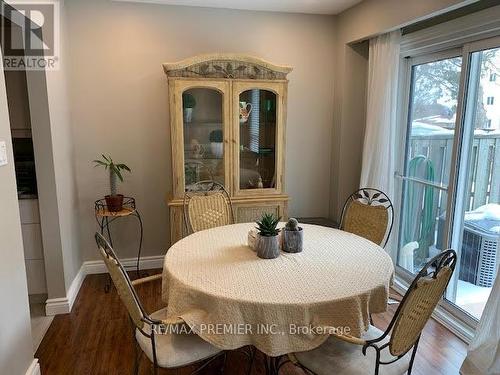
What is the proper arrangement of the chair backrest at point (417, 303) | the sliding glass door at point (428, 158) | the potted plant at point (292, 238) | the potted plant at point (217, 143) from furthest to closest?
the potted plant at point (217, 143) < the sliding glass door at point (428, 158) < the potted plant at point (292, 238) < the chair backrest at point (417, 303)

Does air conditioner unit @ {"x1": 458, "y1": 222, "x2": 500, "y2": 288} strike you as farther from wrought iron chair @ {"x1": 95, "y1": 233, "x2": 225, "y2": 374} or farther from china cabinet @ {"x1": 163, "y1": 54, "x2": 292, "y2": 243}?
wrought iron chair @ {"x1": 95, "y1": 233, "x2": 225, "y2": 374}

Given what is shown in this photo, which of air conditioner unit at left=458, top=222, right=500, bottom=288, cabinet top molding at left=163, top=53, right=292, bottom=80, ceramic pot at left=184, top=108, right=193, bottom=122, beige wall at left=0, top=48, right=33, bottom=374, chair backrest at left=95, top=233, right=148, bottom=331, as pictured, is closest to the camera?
chair backrest at left=95, top=233, right=148, bottom=331

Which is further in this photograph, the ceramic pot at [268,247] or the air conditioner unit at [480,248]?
the air conditioner unit at [480,248]

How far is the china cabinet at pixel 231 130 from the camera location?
3.01 m

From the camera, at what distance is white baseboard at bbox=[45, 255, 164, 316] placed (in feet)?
8.98

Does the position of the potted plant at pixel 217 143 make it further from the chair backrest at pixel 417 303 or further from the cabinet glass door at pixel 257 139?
the chair backrest at pixel 417 303

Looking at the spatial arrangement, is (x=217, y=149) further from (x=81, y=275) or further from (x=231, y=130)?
(x=81, y=275)

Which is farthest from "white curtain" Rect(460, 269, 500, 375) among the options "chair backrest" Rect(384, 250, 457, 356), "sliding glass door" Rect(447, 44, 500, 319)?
"chair backrest" Rect(384, 250, 457, 356)

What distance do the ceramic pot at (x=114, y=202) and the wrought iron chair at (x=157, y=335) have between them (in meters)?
1.48

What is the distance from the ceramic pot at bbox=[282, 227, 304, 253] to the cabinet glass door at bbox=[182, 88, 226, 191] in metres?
1.29

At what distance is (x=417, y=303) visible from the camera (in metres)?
1.40

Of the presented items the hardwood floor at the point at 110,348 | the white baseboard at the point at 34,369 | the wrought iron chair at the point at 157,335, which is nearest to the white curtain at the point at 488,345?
the hardwood floor at the point at 110,348

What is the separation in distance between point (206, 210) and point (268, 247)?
95cm

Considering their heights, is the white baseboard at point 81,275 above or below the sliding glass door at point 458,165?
below
